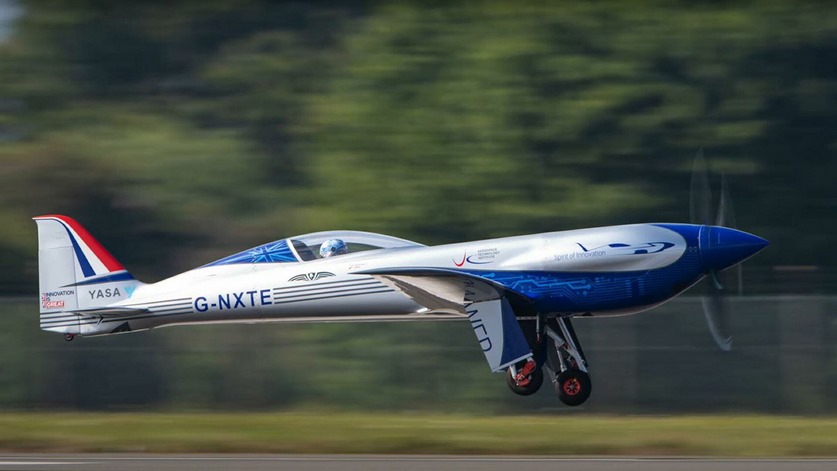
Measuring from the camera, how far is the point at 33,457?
15.2m

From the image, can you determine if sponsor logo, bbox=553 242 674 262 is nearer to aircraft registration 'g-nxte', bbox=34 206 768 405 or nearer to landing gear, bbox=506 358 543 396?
aircraft registration 'g-nxte', bbox=34 206 768 405

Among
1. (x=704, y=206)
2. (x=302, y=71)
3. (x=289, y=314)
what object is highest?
(x=302, y=71)

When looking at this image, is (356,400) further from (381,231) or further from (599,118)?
(599,118)

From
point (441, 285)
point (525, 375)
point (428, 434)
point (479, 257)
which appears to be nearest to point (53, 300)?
point (441, 285)

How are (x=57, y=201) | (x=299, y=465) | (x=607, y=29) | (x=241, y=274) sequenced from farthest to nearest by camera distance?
1. (x=57, y=201)
2. (x=607, y=29)
3. (x=241, y=274)
4. (x=299, y=465)

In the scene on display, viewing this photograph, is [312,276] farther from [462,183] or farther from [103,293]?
[462,183]

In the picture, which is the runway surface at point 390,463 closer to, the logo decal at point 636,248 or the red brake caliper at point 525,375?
the red brake caliper at point 525,375

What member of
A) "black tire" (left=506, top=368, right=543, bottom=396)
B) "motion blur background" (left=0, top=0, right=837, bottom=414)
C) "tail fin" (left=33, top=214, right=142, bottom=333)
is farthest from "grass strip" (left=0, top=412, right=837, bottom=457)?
"tail fin" (left=33, top=214, right=142, bottom=333)

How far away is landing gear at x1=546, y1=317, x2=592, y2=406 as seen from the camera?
13.8 metres

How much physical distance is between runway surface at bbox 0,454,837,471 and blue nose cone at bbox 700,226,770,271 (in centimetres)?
232

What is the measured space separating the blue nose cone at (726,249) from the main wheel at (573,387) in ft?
6.41

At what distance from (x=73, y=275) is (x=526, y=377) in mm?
6151

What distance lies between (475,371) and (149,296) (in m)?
6.81

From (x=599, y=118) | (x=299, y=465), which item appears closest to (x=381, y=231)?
(x=599, y=118)
